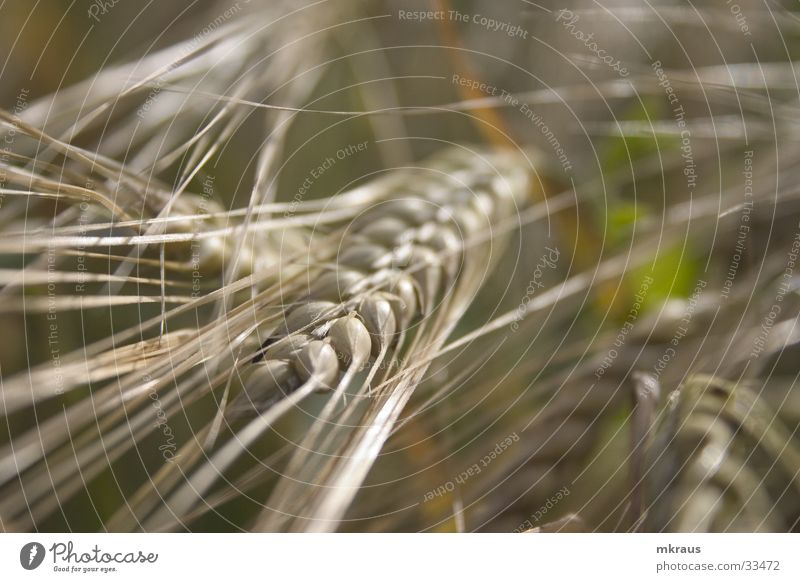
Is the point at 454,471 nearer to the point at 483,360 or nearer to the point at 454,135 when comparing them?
the point at 483,360

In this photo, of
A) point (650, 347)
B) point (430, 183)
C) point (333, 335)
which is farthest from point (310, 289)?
point (650, 347)

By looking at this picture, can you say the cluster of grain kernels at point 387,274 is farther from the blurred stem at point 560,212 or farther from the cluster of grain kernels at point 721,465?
the cluster of grain kernels at point 721,465

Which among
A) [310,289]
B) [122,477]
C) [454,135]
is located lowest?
[122,477]

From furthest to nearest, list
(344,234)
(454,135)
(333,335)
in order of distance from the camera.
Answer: (454,135)
(344,234)
(333,335)

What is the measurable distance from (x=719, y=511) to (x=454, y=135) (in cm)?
39

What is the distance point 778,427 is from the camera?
508 millimetres
